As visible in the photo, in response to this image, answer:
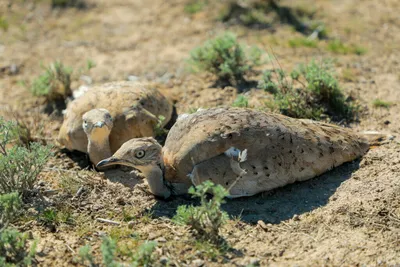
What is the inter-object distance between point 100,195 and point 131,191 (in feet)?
1.04

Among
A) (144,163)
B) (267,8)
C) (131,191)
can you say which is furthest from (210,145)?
(267,8)

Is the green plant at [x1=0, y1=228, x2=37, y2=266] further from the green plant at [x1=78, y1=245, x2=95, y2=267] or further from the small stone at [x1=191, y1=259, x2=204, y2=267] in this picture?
the small stone at [x1=191, y1=259, x2=204, y2=267]

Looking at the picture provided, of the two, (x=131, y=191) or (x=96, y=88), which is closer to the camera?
(x=131, y=191)

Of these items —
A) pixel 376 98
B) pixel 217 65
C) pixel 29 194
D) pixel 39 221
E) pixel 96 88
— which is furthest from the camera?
pixel 217 65

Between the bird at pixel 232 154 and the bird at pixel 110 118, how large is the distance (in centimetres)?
74

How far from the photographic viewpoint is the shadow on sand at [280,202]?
573 centimetres

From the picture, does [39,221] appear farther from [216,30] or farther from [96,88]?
[216,30]

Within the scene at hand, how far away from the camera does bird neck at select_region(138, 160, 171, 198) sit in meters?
5.92

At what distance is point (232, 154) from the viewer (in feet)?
18.9

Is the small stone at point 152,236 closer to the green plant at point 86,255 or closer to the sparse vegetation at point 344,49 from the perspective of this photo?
the green plant at point 86,255

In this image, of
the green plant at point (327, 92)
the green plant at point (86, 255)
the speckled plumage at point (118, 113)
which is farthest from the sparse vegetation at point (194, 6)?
the green plant at point (86, 255)

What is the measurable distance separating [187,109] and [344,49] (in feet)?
9.90

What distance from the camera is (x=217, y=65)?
8453 mm

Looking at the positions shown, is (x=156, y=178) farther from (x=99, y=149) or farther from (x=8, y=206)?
(x=8, y=206)
